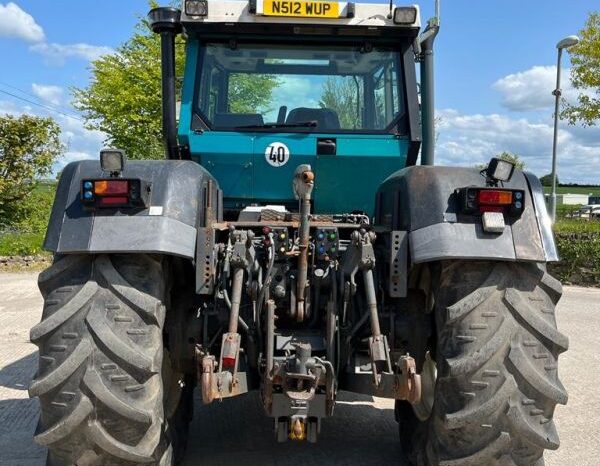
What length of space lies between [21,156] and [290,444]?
546 inches

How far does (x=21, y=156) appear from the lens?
15820 millimetres

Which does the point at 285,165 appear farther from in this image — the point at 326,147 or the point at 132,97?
the point at 132,97

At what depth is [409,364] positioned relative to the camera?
2945mm

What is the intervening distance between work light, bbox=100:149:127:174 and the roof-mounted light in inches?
93.7

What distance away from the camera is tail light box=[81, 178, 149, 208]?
9.69 ft

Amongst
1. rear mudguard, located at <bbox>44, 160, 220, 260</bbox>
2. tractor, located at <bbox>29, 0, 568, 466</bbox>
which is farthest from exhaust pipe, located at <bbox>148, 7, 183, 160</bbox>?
rear mudguard, located at <bbox>44, 160, 220, 260</bbox>

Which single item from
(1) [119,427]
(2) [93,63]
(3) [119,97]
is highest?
(2) [93,63]

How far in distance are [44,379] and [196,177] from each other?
121 centimetres

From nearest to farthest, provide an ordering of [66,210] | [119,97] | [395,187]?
1. [66,210]
2. [395,187]
3. [119,97]

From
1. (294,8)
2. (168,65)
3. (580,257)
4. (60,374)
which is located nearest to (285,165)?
(294,8)

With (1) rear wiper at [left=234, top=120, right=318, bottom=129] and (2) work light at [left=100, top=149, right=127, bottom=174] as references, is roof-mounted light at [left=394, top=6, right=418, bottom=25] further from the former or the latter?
(2) work light at [left=100, top=149, right=127, bottom=174]

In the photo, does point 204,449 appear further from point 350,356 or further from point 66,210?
point 66,210

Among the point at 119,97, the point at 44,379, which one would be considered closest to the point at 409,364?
the point at 44,379

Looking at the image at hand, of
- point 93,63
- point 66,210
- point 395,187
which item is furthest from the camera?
point 93,63
